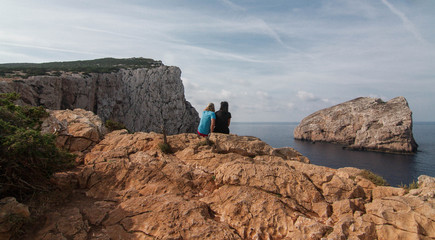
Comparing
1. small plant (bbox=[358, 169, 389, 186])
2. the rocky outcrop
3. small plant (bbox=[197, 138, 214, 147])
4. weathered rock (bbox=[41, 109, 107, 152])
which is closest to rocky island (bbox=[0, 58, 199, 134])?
weathered rock (bbox=[41, 109, 107, 152])

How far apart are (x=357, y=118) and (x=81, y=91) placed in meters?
91.3

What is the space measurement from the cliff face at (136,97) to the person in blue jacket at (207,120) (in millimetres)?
41229

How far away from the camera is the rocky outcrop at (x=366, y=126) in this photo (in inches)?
2771

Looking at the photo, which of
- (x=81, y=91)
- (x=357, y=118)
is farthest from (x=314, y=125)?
(x=81, y=91)

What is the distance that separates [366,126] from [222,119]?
282ft

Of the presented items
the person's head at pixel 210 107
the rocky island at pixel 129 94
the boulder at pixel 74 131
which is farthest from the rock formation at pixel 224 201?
the rocky island at pixel 129 94

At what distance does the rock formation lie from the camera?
5742 millimetres

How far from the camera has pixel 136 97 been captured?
5700cm

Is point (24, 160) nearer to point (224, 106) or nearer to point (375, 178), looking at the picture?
point (224, 106)

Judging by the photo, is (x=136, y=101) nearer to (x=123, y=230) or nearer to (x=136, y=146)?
(x=136, y=146)

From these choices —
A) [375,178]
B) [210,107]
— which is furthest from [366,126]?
[210,107]

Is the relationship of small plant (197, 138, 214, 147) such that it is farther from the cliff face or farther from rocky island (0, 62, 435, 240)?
the cliff face

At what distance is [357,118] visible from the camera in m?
85.9

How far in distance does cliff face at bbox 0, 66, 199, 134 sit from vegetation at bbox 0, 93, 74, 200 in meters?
41.5
